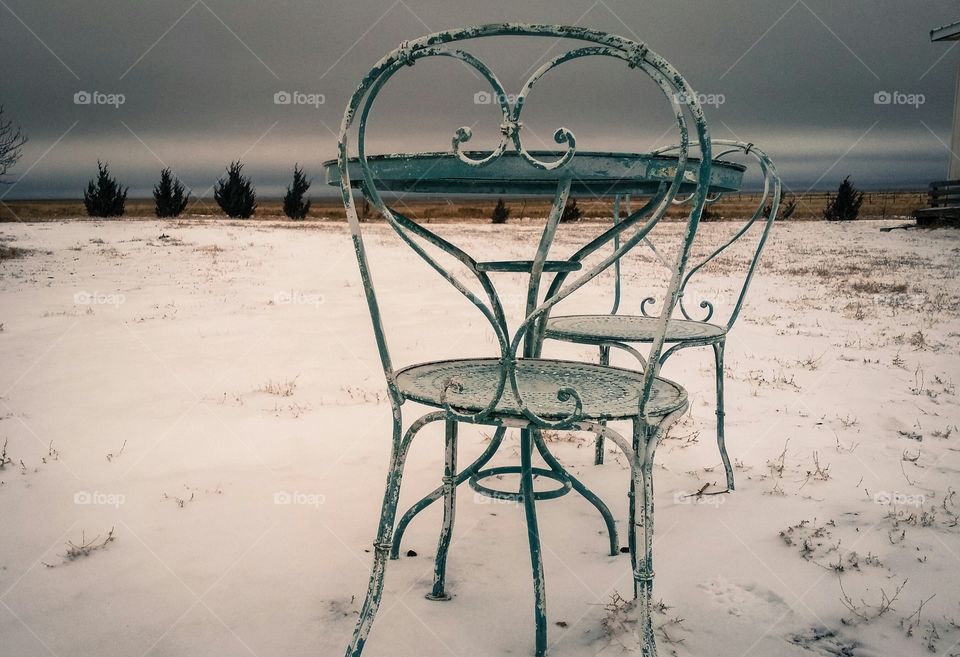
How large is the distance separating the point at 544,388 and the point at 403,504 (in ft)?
3.82

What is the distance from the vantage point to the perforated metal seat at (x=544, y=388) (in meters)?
1.46

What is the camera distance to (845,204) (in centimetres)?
2372

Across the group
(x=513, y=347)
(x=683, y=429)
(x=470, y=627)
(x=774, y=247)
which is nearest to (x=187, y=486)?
(x=470, y=627)

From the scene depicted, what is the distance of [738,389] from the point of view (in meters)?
4.27

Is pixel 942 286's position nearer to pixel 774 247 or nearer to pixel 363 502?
pixel 774 247

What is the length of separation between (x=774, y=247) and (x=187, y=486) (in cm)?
1461

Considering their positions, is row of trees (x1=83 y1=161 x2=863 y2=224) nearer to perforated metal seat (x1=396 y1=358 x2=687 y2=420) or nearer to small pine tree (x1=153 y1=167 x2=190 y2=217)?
small pine tree (x1=153 y1=167 x2=190 y2=217)

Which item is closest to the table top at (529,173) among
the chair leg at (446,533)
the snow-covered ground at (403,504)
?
the chair leg at (446,533)

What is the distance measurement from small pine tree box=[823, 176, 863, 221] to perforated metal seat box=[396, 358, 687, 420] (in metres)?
24.5

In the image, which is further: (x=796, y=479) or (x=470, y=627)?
(x=796, y=479)

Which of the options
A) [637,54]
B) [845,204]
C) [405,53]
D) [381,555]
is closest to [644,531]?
[381,555]

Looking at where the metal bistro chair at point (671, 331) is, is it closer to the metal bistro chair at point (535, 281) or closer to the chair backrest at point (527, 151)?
the metal bistro chair at point (535, 281)

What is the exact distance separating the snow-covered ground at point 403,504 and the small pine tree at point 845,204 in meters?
19.9

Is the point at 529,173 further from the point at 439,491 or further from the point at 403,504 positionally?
the point at 403,504
